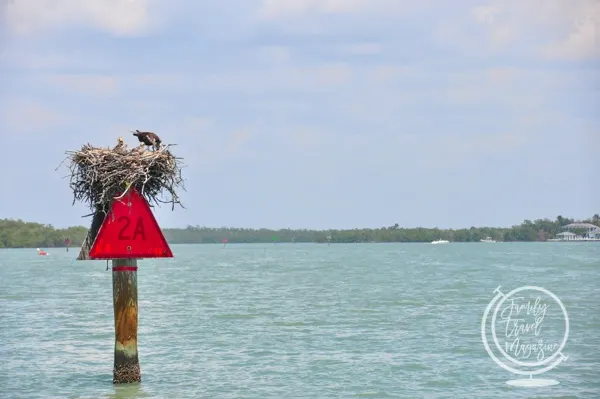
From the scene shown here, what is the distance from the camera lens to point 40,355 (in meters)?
A: 22.6

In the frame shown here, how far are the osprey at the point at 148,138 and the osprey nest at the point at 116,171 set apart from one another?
12cm

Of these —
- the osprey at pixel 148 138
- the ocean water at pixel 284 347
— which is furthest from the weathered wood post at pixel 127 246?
the ocean water at pixel 284 347

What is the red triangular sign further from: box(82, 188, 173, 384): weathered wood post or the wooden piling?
the wooden piling

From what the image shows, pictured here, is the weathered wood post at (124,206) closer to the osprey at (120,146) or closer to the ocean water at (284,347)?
the osprey at (120,146)

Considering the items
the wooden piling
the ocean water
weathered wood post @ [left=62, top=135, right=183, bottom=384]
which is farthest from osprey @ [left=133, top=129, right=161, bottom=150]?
the ocean water

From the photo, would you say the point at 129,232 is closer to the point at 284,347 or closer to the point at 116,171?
the point at 116,171

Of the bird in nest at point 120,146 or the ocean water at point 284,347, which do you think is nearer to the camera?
the bird in nest at point 120,146

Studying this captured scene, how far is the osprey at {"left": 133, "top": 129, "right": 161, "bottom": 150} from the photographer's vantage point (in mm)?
15430

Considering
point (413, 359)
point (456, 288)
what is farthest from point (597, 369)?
point (456, 288)

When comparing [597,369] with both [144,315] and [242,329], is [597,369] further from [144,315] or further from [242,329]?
[144,315]

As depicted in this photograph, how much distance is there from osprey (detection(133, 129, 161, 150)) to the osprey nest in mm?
124

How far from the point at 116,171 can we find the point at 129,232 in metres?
1.04

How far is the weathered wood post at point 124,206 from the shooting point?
50.3ft

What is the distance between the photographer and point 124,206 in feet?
51.3
